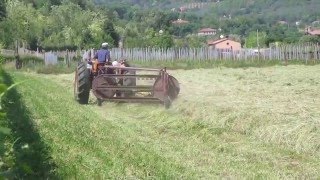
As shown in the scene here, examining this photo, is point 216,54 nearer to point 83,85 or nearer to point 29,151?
point 83,85

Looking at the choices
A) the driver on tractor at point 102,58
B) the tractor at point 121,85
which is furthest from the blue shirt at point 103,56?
the tractor at point 121,85

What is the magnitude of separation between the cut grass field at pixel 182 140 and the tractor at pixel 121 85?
49 cm

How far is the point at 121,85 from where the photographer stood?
1261 cm

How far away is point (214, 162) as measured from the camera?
6457mm

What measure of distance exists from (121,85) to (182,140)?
16.0 ft

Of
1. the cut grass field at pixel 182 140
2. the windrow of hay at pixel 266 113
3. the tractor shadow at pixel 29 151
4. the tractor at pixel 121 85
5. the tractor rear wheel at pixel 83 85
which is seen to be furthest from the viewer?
the tractor rear wheel at pixel 83 85

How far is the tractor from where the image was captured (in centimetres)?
1184

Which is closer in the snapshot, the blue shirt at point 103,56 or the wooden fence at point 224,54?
the blue shirt at point 103,56

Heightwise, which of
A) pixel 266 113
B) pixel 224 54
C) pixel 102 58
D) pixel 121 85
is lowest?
pixel 266 113

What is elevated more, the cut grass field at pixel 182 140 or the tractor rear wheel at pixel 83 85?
the tractor rear wheel at pixel 83 85

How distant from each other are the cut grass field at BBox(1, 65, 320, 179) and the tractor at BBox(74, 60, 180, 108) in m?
0.49

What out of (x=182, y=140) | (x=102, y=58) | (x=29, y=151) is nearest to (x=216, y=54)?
(x=102, y=58)

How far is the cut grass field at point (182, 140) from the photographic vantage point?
5977 millimetres

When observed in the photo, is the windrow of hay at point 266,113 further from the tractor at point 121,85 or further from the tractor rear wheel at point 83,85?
the tractor rear wheel at point 83,85
